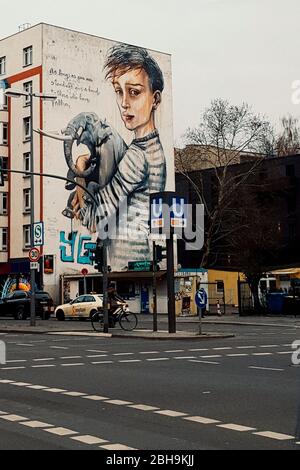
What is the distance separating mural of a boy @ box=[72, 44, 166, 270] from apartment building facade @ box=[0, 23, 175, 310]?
349mm

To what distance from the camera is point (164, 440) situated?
8016 mm

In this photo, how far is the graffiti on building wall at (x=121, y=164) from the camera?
63772 mm

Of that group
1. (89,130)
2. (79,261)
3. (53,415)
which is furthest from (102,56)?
(53,415)

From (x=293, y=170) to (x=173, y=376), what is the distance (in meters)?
58.4

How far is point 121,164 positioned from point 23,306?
74.8ft

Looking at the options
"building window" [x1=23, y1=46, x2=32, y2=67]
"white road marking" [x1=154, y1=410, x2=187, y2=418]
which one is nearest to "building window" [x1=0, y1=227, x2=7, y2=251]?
"building window" [x1=23, y1=46, x2=32, y2=67]

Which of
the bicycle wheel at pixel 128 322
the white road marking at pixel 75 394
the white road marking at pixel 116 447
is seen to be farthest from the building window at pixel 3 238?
the white road marking at pixel 116 447

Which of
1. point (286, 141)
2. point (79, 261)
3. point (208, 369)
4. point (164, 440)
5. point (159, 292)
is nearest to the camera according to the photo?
point (164, 440)

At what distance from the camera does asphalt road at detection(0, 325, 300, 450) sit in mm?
8141

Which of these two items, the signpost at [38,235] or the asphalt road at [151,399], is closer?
the asphalt road at [151,399]

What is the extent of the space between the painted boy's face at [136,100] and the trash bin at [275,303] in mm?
25665

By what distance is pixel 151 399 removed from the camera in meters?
11.4

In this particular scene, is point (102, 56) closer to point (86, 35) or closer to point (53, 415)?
point (86, 35)

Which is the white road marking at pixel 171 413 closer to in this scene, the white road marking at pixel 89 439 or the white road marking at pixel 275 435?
the white road marking at pixel 275 435
